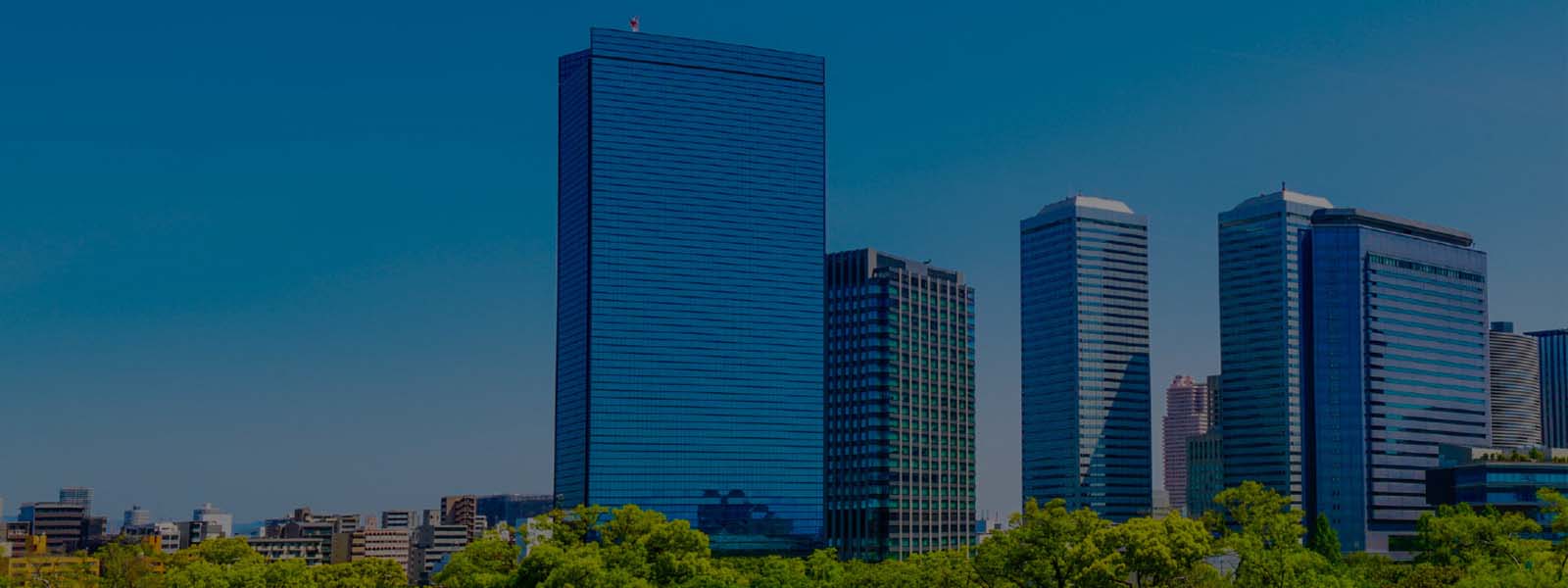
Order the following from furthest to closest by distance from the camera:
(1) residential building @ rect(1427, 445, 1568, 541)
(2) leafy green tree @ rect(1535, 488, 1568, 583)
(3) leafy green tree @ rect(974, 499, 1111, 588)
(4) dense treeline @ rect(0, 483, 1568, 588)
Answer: (1) residential building @ rect(1427, 445, 1568, 541) → (3) leafy green tree @ rect(974, 499, 1111, 588) → (4) dense treeline @ rect(0, 483, 1568, 588) → (2) leafy green tree @ rect(1535, 488, 1568, 583)

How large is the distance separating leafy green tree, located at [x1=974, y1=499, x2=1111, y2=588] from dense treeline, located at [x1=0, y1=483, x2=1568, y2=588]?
7 centimetres

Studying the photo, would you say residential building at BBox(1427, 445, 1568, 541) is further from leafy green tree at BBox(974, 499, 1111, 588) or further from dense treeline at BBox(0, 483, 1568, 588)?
leafy green tree at BBox(974, 499, 1111, 588)

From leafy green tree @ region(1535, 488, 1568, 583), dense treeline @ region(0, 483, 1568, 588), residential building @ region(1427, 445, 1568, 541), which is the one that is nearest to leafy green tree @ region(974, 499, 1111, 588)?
dense treeline @ region(0, 483, 1568, 588)

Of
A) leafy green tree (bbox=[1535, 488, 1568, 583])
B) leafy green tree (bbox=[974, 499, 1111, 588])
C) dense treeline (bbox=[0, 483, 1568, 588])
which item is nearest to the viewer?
leafy green tree (bbox=[1535, 488, 1568, 583])

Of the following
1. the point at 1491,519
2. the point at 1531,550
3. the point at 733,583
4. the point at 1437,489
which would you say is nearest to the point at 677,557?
the point at 733,583

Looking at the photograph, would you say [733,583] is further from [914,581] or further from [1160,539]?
[1160,539]

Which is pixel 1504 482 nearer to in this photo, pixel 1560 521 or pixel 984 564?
pixel 1560 521

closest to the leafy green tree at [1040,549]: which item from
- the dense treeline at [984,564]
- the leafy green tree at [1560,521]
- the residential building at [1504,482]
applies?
the dense treeline at [984,564]

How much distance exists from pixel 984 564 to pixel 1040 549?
12.2 ft

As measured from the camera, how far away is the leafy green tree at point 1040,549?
81.8 metres

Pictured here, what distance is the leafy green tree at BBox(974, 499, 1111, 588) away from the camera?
81812mm

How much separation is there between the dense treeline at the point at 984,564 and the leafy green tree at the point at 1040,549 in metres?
0.07

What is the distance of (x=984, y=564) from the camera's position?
85.1 metres

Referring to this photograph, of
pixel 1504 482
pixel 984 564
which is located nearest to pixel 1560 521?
pixel 984 564
